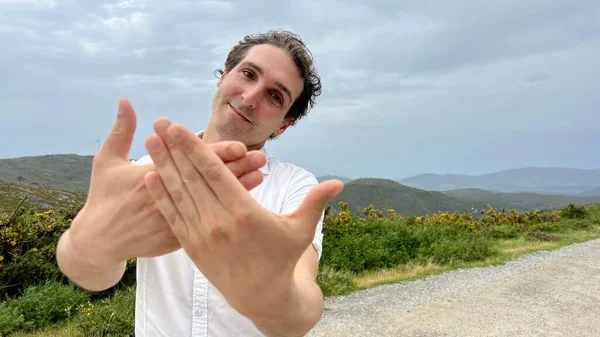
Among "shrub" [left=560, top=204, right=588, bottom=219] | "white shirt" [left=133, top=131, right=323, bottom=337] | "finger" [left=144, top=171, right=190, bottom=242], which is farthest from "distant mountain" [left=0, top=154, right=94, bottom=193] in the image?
"finger" [left=144, top=171, right=190, bottom=242]

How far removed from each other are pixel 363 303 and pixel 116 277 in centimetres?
486

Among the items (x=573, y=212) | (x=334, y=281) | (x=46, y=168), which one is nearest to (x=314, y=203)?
(x=334, y=281)

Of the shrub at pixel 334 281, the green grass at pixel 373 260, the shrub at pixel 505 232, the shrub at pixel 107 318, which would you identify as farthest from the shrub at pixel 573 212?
the shrub at pixel 107 318

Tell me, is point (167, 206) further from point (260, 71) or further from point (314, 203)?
point (260, 71)

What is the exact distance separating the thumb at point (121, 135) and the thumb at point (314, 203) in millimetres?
482

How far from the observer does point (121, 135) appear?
116 cm

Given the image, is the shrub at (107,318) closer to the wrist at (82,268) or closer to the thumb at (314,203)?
the wrist at (82,268)

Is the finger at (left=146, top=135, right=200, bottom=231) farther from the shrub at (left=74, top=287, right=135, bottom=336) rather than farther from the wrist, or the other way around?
the shrub at (left=74, top=287, right=135, bottom=336)

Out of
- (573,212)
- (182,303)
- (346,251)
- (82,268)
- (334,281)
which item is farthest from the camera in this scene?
(573,212)

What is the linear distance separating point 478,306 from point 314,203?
5712 millimetres

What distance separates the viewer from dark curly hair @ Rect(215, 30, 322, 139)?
2.19m

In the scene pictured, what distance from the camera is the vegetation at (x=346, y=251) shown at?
4766mm

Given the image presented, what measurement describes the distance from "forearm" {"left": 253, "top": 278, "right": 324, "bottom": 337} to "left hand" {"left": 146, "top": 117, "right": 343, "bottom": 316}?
0.08m

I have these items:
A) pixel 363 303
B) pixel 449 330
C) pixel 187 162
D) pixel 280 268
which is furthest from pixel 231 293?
pixel 363 303
